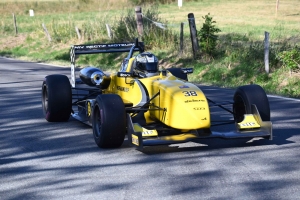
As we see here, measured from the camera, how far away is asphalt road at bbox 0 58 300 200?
7.47 metres

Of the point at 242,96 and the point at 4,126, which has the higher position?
the point at 242,96

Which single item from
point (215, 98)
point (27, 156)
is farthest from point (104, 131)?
point (215, 98)

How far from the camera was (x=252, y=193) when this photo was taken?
7.30m

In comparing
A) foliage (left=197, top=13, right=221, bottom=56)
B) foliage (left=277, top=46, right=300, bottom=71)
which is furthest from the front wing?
foliage (left=197, top=13, right=221, bottom=56)

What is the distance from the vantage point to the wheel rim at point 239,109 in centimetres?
1052

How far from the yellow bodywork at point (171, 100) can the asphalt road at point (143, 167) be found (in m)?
0.42

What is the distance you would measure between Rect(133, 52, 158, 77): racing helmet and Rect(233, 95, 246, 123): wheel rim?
4.34 feet

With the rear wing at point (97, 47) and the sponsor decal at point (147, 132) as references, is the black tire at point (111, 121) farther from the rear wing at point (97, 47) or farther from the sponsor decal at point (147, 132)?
the rear wing at point (97, 47)

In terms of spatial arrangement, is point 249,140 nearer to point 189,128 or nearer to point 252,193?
point 189,128

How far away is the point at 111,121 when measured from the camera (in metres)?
9.36

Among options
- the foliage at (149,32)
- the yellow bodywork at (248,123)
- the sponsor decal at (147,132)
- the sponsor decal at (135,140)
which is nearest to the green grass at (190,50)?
the foliage at (149,32)

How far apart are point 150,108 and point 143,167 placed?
5.55ft

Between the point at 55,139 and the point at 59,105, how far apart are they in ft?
3.72

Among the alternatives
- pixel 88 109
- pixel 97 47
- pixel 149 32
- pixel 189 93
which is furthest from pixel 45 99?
pixel 149 32
